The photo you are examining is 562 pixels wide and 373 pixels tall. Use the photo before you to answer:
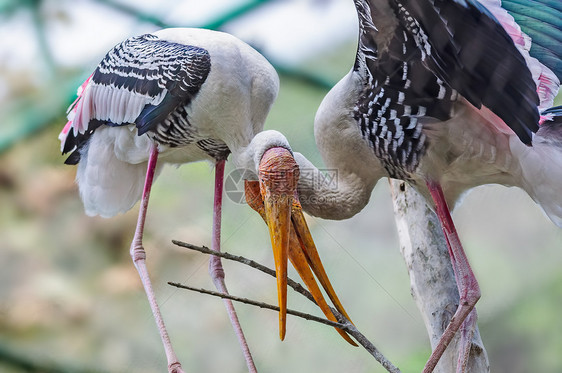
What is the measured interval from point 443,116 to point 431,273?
0.45 m

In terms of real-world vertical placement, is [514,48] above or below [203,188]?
above

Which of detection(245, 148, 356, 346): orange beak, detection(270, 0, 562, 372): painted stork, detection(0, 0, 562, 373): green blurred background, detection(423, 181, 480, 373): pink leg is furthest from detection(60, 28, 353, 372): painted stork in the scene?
detection(0, 0, 562, 373): green blurred background

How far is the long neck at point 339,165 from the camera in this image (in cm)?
150

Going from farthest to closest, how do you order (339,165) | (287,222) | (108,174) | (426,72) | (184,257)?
(184,257), (108,174), (339,165), (287,222), (426,72)

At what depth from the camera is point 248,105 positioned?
1637 mm

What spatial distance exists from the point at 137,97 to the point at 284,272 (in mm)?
526

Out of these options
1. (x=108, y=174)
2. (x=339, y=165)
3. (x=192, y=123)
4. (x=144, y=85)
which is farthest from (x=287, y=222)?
(x=108, y=174)

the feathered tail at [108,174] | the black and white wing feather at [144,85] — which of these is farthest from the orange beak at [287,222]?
the feathered tail at [108,174]

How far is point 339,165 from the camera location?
62.5 inches

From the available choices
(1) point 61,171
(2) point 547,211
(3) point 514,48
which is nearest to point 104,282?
(1) point 61,171

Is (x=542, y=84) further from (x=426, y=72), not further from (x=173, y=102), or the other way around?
(x=173, y=102)

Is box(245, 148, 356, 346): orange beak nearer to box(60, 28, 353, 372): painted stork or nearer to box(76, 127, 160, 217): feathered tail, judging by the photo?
box(60, 28, 353, 372): painted stork

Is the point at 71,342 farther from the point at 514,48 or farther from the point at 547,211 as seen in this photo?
the point at 514,48

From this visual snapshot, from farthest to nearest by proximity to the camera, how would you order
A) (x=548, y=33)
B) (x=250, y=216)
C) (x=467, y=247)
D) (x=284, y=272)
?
(x=467, y=247) → (x=250, y=216) → (x=548, y=33) → (x=284, y=272)
